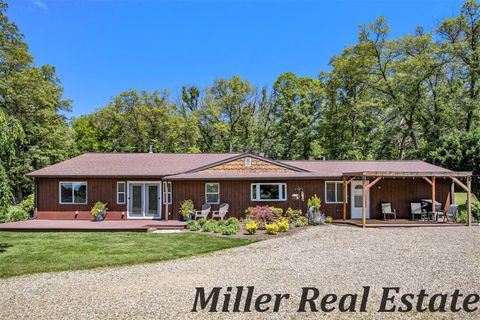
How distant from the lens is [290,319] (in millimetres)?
5152

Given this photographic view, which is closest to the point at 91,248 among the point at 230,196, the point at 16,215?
the point at 230,196

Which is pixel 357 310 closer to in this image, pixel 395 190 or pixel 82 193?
pixel 395 190

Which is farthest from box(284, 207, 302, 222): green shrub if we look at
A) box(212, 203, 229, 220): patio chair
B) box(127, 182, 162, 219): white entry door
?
box(127, 182, 162, 219): white entry door

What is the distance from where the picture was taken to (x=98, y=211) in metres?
16.8

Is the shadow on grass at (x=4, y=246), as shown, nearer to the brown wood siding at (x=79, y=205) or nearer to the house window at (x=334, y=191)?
the brown wood siding at (x=79, y=205)

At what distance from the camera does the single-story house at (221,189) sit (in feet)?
56.5

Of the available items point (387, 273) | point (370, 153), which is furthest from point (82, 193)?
point (370, 153)

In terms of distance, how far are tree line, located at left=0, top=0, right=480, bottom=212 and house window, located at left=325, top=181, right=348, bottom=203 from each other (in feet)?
29.1

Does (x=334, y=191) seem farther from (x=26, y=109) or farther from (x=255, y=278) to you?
(x=26, y=109)

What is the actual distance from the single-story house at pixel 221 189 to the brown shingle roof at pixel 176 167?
0.17 feet

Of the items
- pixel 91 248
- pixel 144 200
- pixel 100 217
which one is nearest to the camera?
pixel 91 248

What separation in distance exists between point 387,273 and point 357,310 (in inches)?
98.9

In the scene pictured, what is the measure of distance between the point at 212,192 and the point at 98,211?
18.3 ft

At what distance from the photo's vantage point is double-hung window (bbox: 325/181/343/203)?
17719 millimetres
